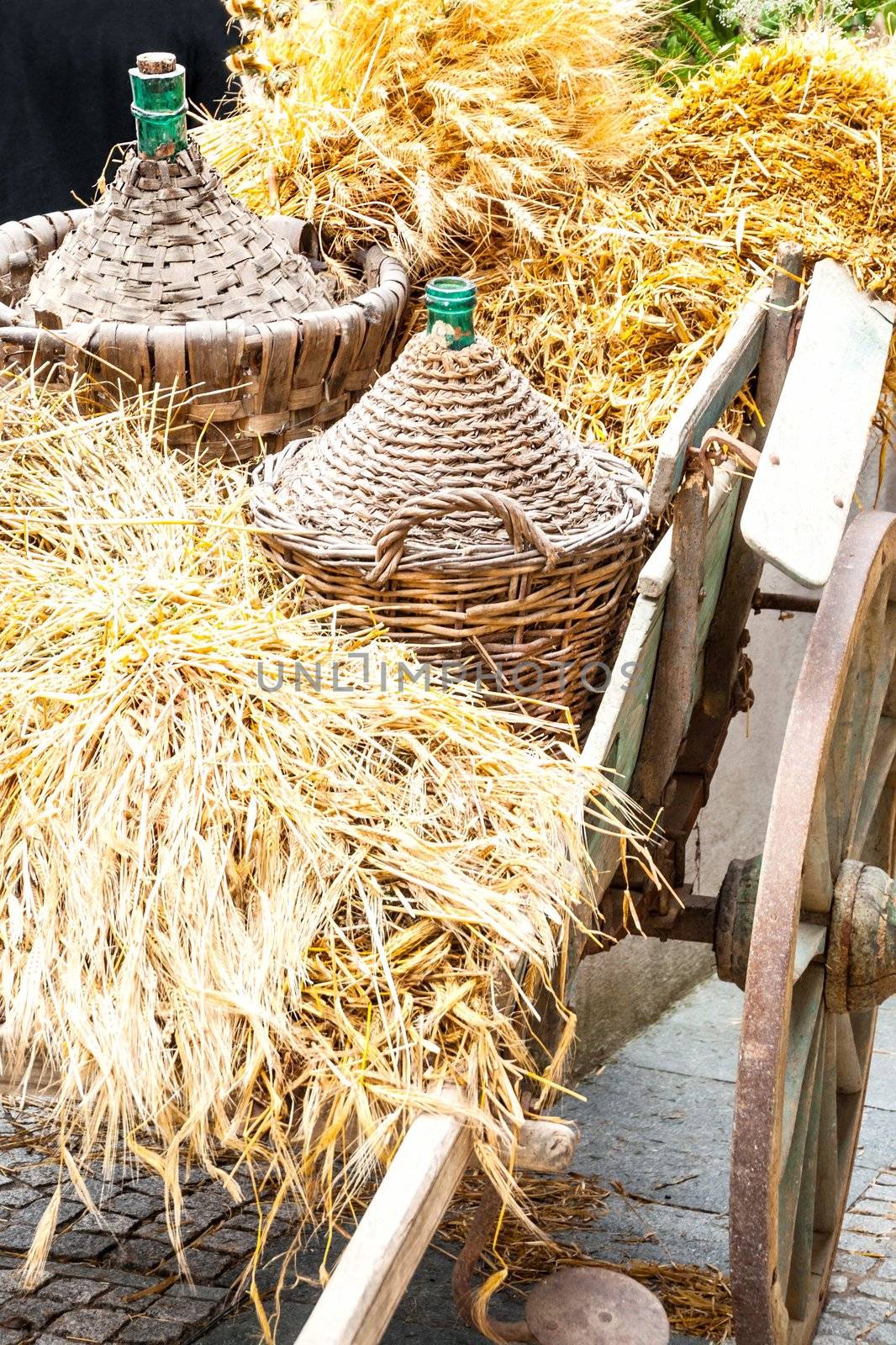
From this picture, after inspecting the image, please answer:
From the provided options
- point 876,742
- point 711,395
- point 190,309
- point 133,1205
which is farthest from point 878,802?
point 133,1205

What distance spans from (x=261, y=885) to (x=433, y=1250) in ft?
3.85

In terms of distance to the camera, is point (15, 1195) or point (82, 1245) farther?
point (15, 1195)

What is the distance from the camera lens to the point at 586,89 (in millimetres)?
2457

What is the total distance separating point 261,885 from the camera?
4.46 feet

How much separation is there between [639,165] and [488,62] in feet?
0.98

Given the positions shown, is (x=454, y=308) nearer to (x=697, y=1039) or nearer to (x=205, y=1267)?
(x=205, y=1267)

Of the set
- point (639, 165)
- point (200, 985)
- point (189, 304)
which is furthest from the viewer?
point (639, 165)

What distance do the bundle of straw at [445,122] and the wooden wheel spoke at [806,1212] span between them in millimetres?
1325

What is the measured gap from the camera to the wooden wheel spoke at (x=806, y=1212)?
182 cm

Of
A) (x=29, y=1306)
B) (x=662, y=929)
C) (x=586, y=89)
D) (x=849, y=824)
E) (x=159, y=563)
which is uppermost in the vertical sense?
(x=586, y=89)

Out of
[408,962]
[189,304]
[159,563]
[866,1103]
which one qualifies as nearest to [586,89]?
[189,304]

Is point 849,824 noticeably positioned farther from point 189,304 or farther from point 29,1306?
point 29,1306

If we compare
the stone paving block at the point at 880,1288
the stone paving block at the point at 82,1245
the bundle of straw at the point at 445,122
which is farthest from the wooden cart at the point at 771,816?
the stone paving block at the point at 82,1245

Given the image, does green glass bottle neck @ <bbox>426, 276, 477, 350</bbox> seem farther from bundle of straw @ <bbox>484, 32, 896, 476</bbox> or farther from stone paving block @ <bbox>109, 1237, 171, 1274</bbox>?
stone paving block @ <bbox>109, 1237, 171, 1274</bbox>
